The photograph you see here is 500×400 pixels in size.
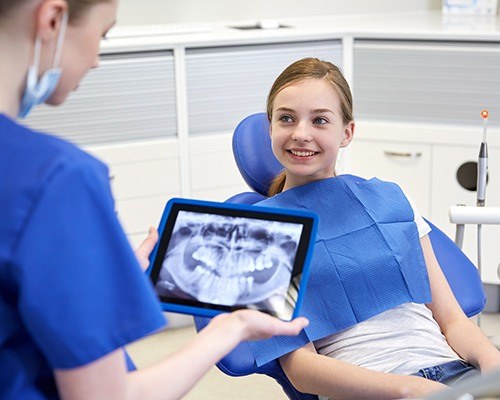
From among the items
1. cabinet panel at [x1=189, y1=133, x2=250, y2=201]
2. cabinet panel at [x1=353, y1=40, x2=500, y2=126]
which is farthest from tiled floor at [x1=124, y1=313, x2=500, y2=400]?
cabinet panel at [x1=353, y1=40, x2=500, y2=126]

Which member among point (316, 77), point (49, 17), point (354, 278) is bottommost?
point (354, 278)

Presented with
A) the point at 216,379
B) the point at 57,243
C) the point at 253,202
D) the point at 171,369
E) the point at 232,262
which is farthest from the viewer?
the point at 216,379

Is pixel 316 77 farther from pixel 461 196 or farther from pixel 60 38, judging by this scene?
pixel 461 196

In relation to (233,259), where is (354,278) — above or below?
below

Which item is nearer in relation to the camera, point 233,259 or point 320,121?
point 233,259

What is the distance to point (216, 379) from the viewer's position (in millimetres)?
2773

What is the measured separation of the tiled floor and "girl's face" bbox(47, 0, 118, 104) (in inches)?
70.2

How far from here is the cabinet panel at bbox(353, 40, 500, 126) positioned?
2951mm

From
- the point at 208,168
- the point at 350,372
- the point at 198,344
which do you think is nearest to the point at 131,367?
the point at 198,344

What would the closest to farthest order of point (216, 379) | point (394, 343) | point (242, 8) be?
point (394, 343)
point (216, 379)
point (242, 8)

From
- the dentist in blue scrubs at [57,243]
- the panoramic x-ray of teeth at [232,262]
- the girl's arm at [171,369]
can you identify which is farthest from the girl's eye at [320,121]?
the dentist in blue scrubs at [57,243]

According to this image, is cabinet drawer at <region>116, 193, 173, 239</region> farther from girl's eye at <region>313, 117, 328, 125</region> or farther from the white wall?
girl's eye at <region>313, 117, 328, 125</region>

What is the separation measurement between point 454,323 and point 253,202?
1.68 feet

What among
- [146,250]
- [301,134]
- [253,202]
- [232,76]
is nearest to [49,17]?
[146,250]
